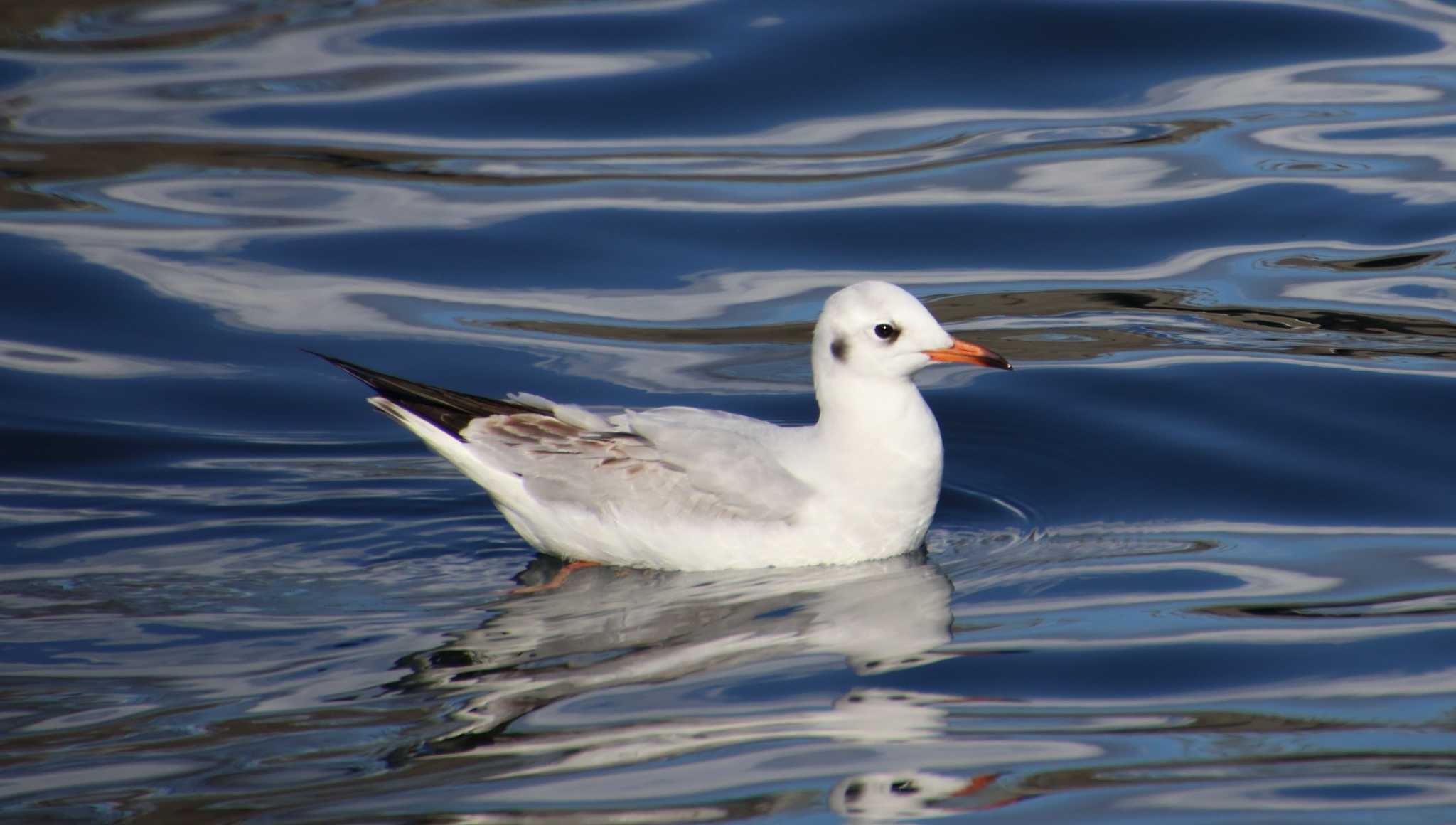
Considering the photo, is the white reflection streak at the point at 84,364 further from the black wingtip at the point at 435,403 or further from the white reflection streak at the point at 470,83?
the white reflection streak at the point at 470,83

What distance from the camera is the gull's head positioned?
7.56 m

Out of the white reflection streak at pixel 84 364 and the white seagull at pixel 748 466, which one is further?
the white reflection streak at pixel 84 364

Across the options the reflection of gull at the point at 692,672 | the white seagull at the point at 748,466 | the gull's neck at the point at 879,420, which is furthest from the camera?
the gull's neck at the point at 879,420

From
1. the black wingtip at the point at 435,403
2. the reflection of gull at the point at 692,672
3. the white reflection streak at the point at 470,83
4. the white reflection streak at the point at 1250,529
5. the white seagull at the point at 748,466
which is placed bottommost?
the white reflection streak at the point at 1250,529

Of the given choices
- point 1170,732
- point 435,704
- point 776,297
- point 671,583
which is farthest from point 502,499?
point 776,297

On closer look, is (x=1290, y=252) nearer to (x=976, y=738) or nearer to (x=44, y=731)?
(x=976, y=738)

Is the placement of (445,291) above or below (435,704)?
above

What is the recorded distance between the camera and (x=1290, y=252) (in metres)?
12.2

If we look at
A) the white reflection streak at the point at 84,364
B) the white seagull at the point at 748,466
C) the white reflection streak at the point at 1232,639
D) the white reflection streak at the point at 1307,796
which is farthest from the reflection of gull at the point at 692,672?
the white reflection streak at the point at 84,364

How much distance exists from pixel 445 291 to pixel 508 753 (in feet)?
21.4

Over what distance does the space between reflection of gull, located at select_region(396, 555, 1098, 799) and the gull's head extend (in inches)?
32.1

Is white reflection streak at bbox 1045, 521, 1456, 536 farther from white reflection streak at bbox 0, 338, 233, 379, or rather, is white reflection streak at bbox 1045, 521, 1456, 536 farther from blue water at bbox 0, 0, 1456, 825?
white reflection streak at bbox 0, 338, 233, 379

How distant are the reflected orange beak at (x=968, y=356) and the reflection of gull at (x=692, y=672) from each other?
0.87 metres

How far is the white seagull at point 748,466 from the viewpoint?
7555 millimetres
